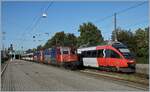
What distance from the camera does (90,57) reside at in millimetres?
37625

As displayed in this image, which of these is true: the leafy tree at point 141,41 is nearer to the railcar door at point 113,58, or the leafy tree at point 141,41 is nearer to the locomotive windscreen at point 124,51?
the railcar door at point 113,58

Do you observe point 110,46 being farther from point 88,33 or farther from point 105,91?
point 88,33

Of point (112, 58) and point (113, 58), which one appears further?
point (112, 58)

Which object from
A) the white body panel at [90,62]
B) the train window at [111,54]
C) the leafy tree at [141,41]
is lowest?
the white body panel at [90,62]

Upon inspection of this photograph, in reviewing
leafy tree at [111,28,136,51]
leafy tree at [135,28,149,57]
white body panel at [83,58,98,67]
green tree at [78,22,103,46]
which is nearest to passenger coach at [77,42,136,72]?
white body panel at [83,58,98,67]

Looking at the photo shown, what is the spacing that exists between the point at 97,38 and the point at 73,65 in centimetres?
5627

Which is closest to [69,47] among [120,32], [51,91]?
[51,91]

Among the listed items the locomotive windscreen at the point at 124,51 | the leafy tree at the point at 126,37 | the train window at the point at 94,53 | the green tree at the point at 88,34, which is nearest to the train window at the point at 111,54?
the locomotive windscreen at the point at 124,51

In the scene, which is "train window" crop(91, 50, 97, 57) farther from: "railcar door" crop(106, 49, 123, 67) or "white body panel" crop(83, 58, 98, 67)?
"railcar door" crop(106, 49, 123, 67)

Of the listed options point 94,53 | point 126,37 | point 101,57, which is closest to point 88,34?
point 126,37

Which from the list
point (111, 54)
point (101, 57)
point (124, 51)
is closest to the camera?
point (124, 51)

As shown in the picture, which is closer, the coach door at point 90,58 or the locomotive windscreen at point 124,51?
the locomotive windscreen at point 124,51

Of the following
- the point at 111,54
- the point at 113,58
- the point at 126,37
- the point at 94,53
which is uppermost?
the point at 126,37

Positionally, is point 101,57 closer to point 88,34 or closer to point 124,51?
point 124,51
